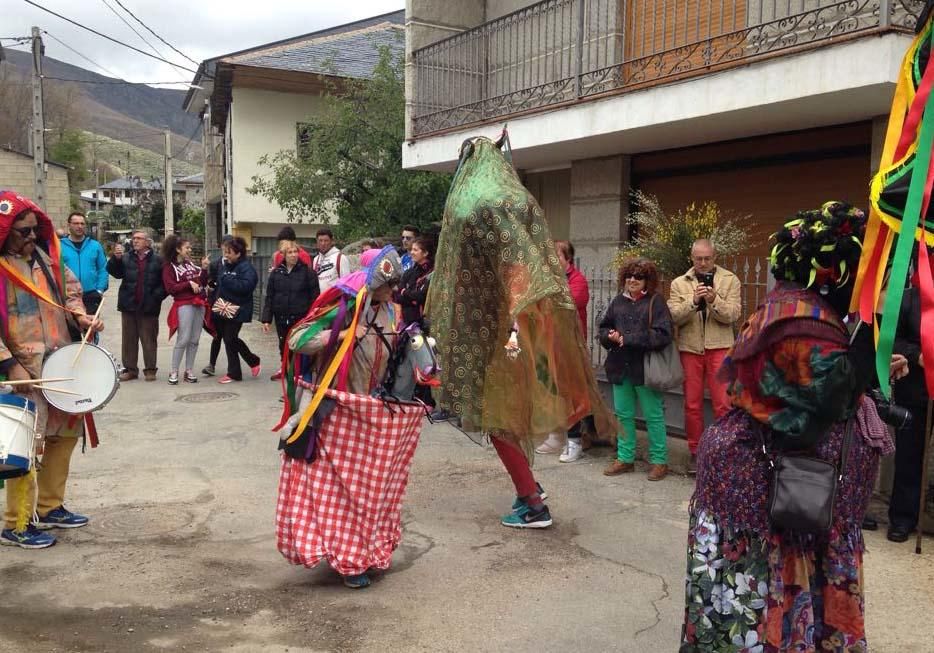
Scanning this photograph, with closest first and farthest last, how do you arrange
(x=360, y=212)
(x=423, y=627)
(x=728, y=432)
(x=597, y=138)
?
(x=728, y=432), (x=423, y=627), (x=597, y=138), (x=360, y=212)

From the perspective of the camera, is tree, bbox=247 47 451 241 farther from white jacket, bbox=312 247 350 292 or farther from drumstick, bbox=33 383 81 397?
drumstick, bbox=33 383 81 397

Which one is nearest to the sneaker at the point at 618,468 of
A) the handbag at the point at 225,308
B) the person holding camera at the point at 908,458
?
the person holding camera at the point at 908,458

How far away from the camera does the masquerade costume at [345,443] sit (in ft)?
14.1

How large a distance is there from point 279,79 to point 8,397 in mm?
19904

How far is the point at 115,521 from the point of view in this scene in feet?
17.9

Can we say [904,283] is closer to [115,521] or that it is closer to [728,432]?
[728,432]

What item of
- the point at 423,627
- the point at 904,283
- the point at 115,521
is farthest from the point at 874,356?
the point at 115,521

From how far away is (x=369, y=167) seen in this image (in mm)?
14664

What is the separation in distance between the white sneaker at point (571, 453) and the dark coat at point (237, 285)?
16.8 feet

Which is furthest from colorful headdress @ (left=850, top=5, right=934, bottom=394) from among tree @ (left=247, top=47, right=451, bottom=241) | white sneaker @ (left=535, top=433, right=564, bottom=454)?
tree @ (left=247, top=47, right=451, bottom=241)

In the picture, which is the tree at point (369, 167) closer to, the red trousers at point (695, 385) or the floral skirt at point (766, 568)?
the red trousers at point (695, 385)

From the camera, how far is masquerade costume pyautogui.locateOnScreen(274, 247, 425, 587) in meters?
4.31

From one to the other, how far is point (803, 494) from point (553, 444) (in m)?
3.26

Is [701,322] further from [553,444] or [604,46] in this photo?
[604,46]
